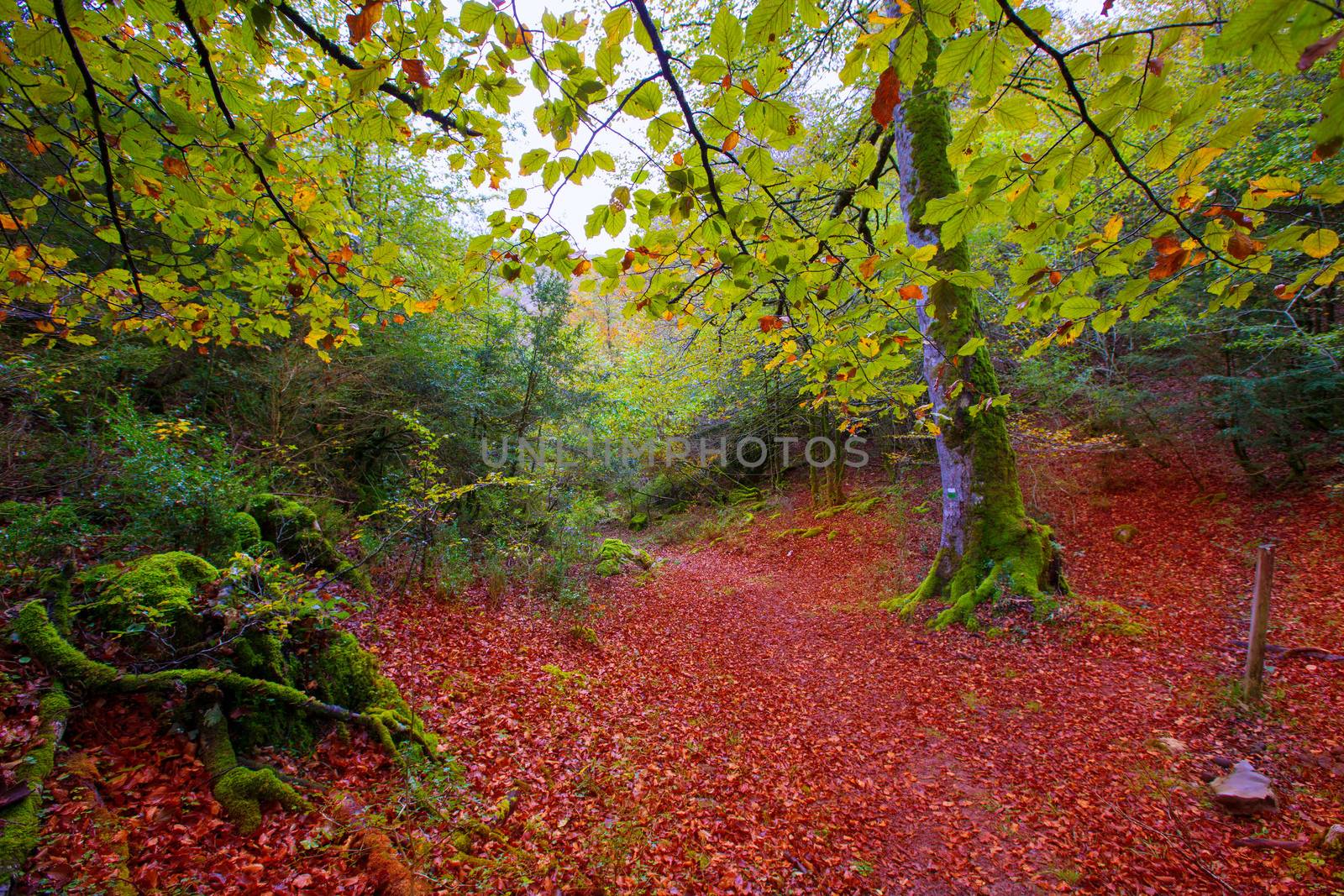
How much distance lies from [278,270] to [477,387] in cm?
551

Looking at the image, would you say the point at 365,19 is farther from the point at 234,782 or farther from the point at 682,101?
the point at 234,782

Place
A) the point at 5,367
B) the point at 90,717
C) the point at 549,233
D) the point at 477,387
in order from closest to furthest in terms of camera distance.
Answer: the point at 549,233 → the point at 90,717 → the point at 5,367 → the point at 477,387

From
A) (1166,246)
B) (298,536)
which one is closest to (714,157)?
(1166,246)

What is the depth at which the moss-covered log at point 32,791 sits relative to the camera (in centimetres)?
168

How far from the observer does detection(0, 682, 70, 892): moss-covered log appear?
5.52 feet

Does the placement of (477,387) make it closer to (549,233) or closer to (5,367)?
(5,367)

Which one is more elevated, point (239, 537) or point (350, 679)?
point (239, 537)

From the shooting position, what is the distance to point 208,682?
Answer: 2.61 m

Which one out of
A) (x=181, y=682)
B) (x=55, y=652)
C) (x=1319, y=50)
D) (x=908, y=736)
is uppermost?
(x=1319, y=50)

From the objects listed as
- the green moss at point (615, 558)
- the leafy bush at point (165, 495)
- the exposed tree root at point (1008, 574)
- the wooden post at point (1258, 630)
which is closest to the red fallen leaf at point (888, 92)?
the wooden post at point (1258, 630)

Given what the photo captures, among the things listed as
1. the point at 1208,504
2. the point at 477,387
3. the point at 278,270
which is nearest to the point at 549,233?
the point at 278,270

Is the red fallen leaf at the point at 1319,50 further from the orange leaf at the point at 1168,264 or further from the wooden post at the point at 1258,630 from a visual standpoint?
the wooden post at the point at 1258,630

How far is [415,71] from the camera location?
1.73 metres

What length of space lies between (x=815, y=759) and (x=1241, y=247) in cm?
392
